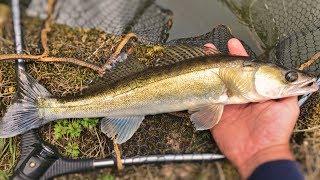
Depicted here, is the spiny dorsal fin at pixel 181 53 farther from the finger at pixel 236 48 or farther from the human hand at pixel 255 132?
the human hand at pixel 255 132

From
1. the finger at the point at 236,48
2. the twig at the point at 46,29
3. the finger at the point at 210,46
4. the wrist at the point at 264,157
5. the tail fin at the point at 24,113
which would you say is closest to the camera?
the wrist at the point at 264,157

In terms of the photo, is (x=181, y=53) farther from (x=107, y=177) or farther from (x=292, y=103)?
(x=107, y=177)

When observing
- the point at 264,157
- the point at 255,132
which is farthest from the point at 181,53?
the point at 264,157

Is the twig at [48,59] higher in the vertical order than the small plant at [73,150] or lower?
higher

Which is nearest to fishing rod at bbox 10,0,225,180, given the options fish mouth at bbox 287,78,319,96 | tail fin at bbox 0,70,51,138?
tail fin at bbox 0,70,51,138

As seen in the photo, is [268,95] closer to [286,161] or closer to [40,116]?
[286,161]

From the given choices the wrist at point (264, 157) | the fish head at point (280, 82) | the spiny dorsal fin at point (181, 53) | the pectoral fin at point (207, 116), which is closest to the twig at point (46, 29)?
the spiny dorsal fin at point (181, 53)

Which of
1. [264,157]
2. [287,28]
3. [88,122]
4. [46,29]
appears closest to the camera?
[264,157]
